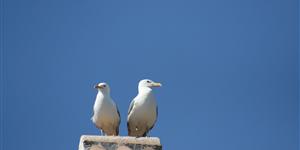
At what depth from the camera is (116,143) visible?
1733 centimetres

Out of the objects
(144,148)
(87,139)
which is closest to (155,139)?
(144,148)

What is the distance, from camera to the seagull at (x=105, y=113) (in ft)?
66.1

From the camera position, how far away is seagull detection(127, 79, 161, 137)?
20672 mm

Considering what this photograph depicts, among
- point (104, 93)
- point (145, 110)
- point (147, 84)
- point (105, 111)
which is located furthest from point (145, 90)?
point (105, 111)

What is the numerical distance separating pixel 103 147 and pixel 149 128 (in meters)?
3.73

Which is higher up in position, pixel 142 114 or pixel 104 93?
pixel 104 93

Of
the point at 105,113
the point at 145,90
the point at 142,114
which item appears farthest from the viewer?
the point at 145,90

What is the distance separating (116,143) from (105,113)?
2863 millimetres

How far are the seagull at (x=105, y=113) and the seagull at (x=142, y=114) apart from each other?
49 cm

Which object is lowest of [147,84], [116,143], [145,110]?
[116,143]

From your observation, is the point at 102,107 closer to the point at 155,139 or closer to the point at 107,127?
the point at 107,127

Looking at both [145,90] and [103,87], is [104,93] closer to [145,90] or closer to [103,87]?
[103,87]

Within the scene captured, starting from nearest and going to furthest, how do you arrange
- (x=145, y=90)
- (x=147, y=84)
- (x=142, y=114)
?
(x=142, y=114) < (x=145, y=90) < (x=147, y=84)

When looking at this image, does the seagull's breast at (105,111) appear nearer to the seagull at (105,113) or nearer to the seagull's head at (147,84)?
the seagull at (105,113)
